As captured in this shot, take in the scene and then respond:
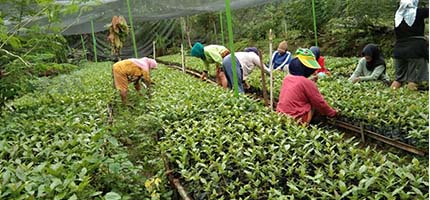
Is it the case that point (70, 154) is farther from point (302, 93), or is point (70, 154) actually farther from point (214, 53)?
point (214, 53)

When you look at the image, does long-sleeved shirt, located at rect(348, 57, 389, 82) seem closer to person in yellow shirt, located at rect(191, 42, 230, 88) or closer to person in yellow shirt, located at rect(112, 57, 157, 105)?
person in yellow shirt, located at rect(191, 42, 230, 88)

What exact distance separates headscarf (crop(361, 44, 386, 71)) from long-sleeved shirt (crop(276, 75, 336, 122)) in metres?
2.21

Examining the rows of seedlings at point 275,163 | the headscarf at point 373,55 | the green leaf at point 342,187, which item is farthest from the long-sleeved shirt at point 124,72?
the green leaf at point 342,187

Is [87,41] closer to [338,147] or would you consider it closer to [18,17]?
[18,17]

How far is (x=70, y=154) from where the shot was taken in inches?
105

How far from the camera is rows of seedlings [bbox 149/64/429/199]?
2135mm

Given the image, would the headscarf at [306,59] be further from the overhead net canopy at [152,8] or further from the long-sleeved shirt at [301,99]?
the overhead net canopy at [152,8]

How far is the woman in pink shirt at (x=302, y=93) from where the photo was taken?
13.0 ft

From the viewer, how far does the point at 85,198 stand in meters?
2.08

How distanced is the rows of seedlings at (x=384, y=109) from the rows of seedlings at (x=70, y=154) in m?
2.16

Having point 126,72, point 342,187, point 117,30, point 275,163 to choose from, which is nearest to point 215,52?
point 126,72

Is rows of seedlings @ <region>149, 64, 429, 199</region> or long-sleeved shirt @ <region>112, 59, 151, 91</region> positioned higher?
long-sleeved shirt @ <region>112, 59, 151, 91</region>

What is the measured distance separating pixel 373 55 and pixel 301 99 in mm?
2482

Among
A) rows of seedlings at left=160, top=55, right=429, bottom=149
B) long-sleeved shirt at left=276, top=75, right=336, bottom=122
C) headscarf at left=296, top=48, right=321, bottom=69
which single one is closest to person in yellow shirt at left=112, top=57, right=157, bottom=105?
rows of seedlings at left=160, top=55, right=429, bottom=149
